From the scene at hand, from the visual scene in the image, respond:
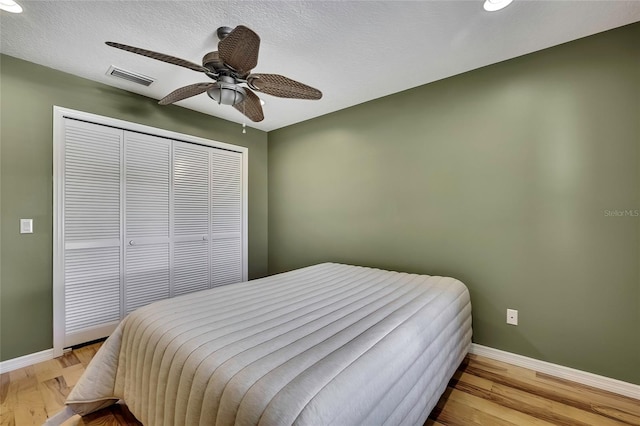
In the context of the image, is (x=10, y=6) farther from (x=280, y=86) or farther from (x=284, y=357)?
(x=284, y=357)

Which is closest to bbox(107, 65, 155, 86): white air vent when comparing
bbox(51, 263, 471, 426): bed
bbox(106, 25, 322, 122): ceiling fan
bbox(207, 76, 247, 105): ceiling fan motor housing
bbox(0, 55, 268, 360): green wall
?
bbox(0, 55, 268, 360): green wall

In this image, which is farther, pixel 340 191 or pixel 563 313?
pixel 340 191

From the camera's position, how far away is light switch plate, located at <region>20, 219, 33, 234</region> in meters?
2.20

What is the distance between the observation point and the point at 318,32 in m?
1.88

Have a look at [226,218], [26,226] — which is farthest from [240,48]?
[226,218]

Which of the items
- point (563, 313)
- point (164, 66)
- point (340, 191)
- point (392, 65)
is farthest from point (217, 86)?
point (563, 313)

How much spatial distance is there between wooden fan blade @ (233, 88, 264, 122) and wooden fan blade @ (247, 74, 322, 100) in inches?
5.4

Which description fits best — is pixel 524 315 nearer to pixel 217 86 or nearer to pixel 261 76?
pixel 261 76

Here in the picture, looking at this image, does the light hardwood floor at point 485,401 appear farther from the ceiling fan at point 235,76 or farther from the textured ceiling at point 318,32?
the textured ceiling at point 318,32

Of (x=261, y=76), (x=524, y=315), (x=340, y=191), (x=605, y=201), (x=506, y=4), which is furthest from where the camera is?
(x=340, y=191)

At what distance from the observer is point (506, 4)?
63.3 inches

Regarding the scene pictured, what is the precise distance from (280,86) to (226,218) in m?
2.25

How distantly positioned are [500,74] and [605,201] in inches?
48.7

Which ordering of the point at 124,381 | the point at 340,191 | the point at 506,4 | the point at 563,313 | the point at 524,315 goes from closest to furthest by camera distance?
the point at 124,381
the point at 506,4
the point at 563,313
the point at 524,315
the point at 340,191
